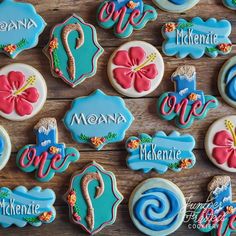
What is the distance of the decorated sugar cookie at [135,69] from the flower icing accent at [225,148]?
7.3 inches

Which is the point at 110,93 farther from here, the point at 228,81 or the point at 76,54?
the point at 228,81

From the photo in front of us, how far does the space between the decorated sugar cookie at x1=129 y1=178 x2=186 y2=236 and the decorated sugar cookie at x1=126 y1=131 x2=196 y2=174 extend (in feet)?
0.13

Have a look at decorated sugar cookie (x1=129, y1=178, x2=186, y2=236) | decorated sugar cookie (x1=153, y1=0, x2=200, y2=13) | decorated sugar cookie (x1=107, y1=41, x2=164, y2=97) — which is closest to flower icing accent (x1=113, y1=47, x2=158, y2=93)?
decorated sugar cookie (x1=107, y1=41, x2=164, y2=97)

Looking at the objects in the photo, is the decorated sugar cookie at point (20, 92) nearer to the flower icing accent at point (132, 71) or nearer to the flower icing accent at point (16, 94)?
the flower icing accent at point (16, 94)

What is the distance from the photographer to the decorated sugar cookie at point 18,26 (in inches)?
35.4

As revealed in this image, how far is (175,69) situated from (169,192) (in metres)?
0.28

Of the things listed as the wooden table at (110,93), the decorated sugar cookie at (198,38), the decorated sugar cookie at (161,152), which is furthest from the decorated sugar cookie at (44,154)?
the decorated sugar cookie at (198,38)

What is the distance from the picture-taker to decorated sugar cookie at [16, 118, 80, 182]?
90 centimetres

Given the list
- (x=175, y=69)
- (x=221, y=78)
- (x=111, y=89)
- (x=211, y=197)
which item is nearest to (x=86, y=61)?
(x=111, y=89)

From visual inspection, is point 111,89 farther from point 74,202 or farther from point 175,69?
point 74,202

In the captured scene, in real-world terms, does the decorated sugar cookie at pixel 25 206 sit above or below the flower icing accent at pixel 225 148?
below

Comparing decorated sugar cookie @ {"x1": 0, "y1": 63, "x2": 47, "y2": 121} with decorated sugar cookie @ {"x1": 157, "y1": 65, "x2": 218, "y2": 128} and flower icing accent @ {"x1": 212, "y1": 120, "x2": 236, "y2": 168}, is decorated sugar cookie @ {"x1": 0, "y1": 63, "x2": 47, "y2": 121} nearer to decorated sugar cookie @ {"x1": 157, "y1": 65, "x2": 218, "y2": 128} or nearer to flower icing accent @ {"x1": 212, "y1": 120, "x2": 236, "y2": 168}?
decorated sugar cookie @ {"x1": 157, "y1": 65, "x2": 218, "y2": 128}

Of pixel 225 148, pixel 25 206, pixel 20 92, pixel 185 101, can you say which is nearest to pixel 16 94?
pixel 20 92

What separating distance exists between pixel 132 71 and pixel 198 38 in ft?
0.55
